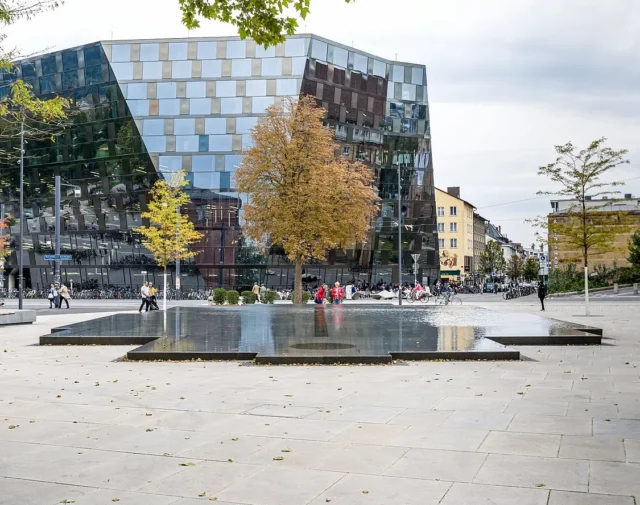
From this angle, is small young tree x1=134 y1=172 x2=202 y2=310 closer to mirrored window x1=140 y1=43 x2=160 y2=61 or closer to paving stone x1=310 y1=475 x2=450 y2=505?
mirrored window x1=140 y1=43 x2=160 y2=61

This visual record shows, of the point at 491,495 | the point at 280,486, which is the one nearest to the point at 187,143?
the point at 280,486

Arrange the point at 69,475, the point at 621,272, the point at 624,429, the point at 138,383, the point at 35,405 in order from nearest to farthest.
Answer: the point at 69,475 < the point at 624,429 < the point at 35,405 < the point at 138,383 < the point at 621,272

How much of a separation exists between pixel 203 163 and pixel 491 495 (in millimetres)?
59889

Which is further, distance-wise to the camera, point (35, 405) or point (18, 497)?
point (35, 405)

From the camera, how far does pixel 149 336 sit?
18594 mm

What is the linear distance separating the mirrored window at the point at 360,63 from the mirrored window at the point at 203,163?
51.5 feet

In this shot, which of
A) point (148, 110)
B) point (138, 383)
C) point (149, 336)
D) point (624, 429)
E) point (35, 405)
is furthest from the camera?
point (148, 110)

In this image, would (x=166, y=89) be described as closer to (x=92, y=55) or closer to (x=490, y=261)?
(x=92, y=55)

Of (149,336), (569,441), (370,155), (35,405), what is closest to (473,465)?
(569,441)

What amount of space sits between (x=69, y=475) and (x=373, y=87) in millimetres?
62771

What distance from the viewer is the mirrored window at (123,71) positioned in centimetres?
6419

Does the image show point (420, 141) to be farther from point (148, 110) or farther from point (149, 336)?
point (149, 336)

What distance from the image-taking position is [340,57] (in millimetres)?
63844

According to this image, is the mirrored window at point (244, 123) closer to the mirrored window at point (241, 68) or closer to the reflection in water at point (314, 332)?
the mirrored window at point (241, 68)
